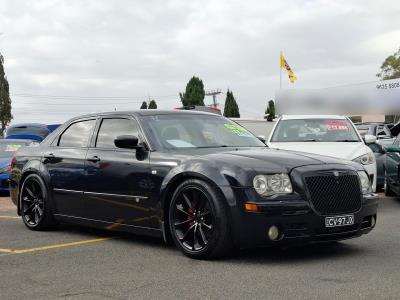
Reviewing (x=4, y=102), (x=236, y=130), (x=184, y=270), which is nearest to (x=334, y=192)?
(x=184, y=270)

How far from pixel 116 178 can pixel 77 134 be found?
135 cm

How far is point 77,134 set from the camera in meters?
8.15

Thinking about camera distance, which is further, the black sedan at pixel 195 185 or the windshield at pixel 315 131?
the windshield at pixel 315 131

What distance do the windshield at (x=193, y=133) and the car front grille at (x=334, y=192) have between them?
1393 mm

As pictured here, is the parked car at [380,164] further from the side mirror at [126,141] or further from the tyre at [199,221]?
the tyre at [199,221]

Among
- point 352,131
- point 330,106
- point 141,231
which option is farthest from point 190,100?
point 141,231

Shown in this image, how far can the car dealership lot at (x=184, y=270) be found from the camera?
16.1 ft

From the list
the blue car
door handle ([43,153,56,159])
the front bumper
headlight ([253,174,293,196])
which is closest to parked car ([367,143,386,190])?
the blue car

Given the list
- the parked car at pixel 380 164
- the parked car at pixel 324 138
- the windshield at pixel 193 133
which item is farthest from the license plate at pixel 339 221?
the parked car at pixel 380 164

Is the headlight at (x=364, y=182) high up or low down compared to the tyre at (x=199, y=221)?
up

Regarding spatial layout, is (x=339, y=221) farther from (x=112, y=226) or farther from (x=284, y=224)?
(x=112, y=226)

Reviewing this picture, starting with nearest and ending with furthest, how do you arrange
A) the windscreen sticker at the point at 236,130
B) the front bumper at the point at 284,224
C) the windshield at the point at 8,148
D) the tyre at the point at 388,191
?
the front bumper at the point at 284,224 → the windscreen sticker at the point at 236,130 → the tyre at the point at 388,191 → the windshield at the point at 8,148

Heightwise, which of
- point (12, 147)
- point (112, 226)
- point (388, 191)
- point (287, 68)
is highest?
point (287, 68)

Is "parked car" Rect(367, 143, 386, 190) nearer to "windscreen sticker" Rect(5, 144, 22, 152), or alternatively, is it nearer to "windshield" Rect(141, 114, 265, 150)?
"windshield" Rect(141, 114, 265, 150)
